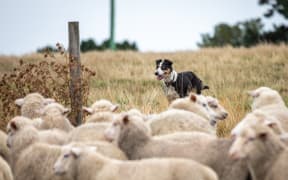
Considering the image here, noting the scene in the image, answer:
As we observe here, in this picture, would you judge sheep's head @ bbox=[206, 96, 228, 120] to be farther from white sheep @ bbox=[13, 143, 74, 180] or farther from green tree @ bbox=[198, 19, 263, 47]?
green tree @ bbox=[198, 19, 263, 47]

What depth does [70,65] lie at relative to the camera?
13016mm

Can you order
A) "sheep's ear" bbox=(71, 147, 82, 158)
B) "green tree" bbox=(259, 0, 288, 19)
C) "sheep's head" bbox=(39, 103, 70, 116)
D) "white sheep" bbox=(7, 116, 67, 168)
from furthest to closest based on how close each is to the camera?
1. "green tree" bbox=(259, 0, 288, 19)
2. "sheep's head" bbox=(39, 103, 70, 116)
3. "white sheep" bbox=(7, 116, 67, 168)
4. "sheep's ear" bbox=(71, 147, 82, 158)

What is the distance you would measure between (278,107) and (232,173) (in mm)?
2621

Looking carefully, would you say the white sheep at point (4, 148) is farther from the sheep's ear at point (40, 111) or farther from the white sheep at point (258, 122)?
the white sheep at point (258, 122)

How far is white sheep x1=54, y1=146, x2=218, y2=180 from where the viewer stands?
749 cm

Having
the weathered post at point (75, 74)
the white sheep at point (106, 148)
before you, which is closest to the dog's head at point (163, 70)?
the weathered post at point (75, 74)

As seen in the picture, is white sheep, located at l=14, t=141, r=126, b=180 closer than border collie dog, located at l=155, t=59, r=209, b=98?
Yes

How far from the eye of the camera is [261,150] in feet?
26.4

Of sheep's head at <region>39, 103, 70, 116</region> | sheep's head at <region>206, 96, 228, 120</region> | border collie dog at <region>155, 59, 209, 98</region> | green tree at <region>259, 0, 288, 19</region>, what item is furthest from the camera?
green tree at <region>259, 0, 288, 19</region>

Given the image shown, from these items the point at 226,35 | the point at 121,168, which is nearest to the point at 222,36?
the point at 226,35

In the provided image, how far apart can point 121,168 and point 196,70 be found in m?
15.4

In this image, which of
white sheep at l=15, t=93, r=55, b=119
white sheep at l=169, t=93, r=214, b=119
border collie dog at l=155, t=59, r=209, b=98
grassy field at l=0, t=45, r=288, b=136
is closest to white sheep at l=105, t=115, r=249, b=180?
white sheep at l=169, t=93, r=214, b=119

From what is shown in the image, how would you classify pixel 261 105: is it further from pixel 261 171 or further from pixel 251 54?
pixel 251 54

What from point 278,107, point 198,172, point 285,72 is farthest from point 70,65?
point 285,72
